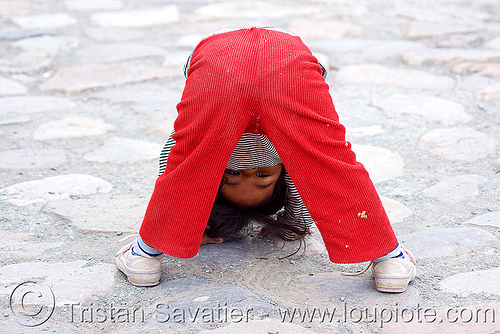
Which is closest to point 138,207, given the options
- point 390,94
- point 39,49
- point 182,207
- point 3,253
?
point 3,253

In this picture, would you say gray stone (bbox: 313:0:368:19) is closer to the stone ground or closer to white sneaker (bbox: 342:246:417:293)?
the stone ground

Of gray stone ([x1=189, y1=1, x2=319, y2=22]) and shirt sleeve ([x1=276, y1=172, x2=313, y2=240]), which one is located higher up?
gray stone ([x1=189, y1=1, x2=319, y2=22])

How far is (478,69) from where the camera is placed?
3.42 meters

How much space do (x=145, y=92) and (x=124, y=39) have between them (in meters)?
1.12

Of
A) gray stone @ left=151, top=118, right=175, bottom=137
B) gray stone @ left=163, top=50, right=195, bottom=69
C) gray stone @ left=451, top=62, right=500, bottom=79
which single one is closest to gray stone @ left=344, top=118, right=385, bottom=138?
gray stone @ left=151, top=118, right=175, bottom=137

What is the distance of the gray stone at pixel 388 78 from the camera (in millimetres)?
3299

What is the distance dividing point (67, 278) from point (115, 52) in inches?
103

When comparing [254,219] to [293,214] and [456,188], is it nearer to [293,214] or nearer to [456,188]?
[293,214]

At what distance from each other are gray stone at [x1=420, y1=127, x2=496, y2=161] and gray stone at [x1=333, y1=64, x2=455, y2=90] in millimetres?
662

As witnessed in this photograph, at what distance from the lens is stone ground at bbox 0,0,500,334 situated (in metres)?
1.44

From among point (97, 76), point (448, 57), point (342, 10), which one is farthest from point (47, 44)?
point (448, 57)

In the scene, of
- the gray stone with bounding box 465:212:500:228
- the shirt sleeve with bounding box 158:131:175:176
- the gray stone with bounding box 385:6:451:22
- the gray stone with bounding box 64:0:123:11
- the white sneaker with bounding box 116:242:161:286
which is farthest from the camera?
the gray stone with bounding box 64:0:123:11

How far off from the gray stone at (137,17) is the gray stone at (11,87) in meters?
1.42

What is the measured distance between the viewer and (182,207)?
1.41m
